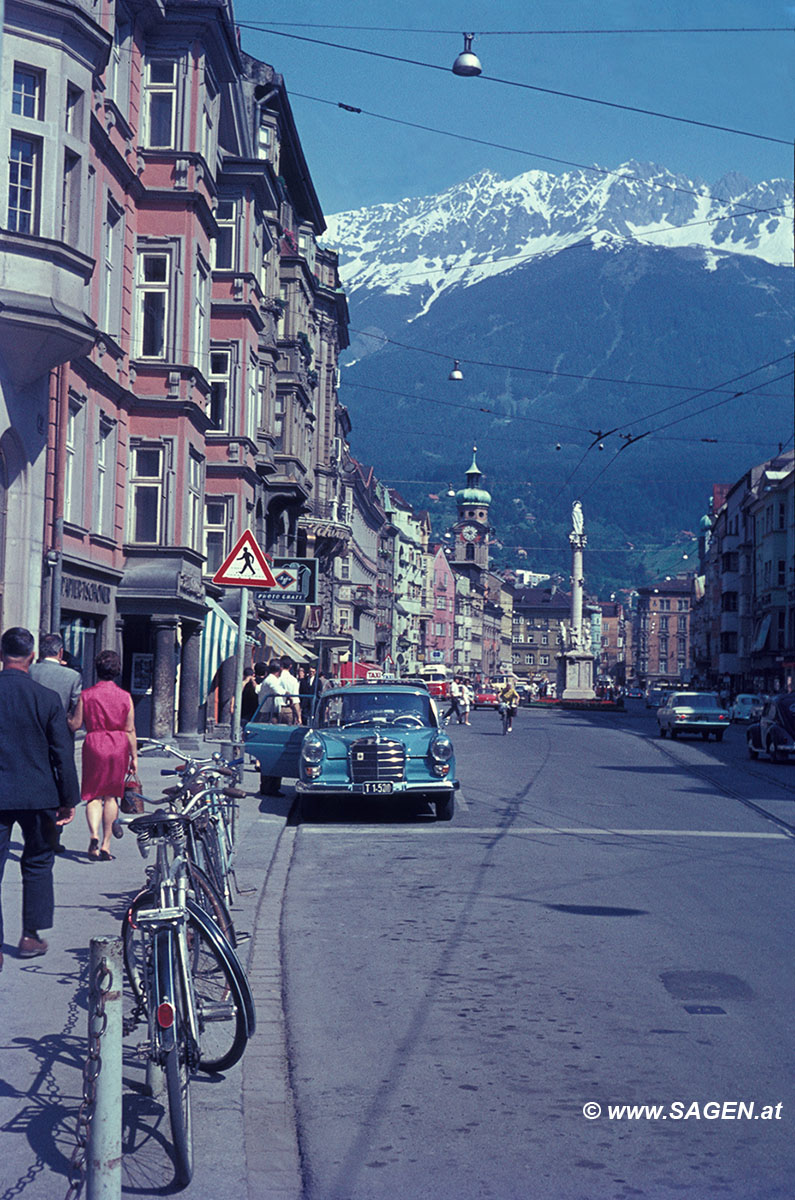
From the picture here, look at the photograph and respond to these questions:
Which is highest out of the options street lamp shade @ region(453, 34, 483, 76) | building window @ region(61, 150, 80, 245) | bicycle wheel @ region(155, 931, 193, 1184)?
street lamp shade @ region(453, 34, 483, 76)

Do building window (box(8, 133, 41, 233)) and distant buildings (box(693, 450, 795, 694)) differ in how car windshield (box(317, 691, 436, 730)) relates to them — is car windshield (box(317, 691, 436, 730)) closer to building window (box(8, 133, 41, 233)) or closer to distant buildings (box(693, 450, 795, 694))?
building window (box(8, 133, 41, 233))

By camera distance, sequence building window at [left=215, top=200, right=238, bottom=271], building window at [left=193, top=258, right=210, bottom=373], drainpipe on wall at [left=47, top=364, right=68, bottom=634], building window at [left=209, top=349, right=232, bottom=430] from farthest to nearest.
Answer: building window at [left=209, top=349, right=232, bottom=430] → building window at [left=215, top=200, right=238, bottom=271] → building window at [left=193, top=258, right=210, bottom=373] → drainpipe on wall at [left=47, top=364, right=68, bottom=634]

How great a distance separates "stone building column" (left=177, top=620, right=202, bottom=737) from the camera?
104 ft

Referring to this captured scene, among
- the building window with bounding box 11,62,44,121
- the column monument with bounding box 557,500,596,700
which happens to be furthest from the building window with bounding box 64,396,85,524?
the column monument with bounding box 557,500,596,700

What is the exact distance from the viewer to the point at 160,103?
30.6 metres

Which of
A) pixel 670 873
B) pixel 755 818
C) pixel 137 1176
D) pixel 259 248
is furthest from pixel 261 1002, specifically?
pixel 259 248

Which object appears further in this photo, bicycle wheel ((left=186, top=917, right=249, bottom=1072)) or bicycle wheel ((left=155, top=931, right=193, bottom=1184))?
bicycle wheel ((left=186, top=917, right=249, bottom=1072))

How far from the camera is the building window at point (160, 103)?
3039cm

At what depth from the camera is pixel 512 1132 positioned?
5.65 m

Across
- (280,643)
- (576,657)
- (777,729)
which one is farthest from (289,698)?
(576,657)

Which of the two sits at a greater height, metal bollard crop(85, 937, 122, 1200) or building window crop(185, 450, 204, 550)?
building window crop(185, 450, 204, 550)

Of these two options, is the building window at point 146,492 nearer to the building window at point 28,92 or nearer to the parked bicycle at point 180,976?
the building window at point 28,92

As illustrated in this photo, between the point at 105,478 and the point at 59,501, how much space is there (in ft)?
15.1

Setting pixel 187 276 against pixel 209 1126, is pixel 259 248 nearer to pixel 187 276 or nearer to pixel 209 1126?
pixel 187 276
